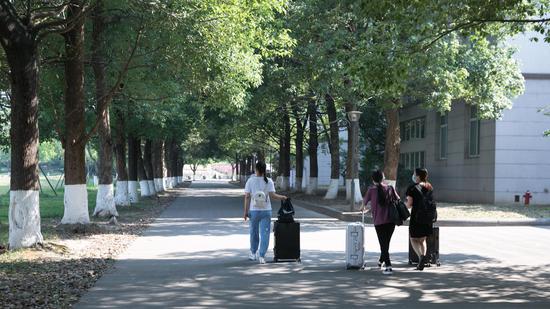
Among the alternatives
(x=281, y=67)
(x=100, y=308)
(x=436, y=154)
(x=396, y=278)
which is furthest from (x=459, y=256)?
(x=436, y=154)

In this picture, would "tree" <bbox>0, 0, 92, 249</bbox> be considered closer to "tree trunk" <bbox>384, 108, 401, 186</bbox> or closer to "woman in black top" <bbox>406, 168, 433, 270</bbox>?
"woman in black top" <bbox>406, 168, 433, 270</bbox>

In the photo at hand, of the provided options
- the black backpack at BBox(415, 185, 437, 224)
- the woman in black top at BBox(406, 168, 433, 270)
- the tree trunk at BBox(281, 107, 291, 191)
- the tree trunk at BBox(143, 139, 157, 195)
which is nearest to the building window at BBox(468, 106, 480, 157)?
the tree trunk at BBox(281, 107, 291, 191)

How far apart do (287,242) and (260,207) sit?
0.80 m

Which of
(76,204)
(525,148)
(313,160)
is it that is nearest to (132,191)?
(313,160)

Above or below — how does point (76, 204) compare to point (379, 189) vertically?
below

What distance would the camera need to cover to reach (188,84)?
17969 millimetres

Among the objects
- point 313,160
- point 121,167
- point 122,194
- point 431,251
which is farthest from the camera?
point 313,160

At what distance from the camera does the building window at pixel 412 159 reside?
40.9 metres

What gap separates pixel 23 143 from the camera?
11.9 m

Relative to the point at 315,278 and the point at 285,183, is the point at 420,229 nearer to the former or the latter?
the point at 315,278

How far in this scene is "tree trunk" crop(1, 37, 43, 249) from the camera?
11805 mm

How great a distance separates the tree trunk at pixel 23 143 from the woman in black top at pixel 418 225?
697 cm

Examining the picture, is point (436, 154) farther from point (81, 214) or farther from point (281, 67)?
point (81, 214)

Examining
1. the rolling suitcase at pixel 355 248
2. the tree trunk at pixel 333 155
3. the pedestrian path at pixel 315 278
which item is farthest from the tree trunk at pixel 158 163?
the rolling suitcase at pixel 355 248
